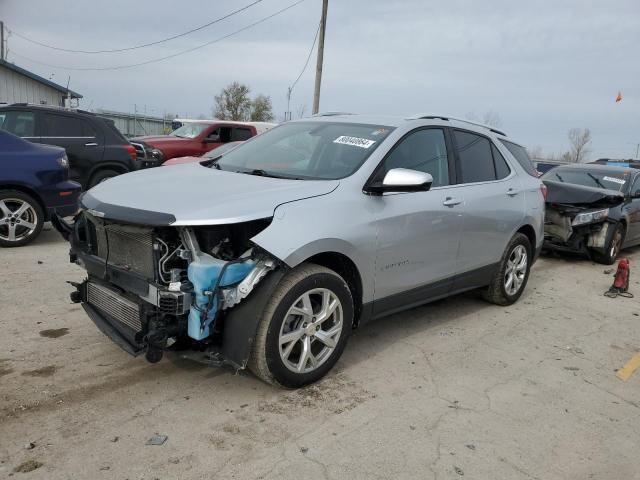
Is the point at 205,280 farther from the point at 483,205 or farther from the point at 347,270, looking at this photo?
the point at 483,205

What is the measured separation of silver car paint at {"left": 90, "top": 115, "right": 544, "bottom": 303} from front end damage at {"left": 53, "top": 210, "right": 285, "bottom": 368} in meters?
0.14

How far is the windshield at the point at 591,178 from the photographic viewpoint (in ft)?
31.0

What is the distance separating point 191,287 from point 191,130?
13.2 metres

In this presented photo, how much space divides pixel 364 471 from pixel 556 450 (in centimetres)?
117

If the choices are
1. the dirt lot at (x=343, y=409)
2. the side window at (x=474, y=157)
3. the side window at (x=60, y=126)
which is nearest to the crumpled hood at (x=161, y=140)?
the side window at (x=60, y=126)

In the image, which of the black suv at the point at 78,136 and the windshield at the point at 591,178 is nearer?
the black suv at the point at 78,136

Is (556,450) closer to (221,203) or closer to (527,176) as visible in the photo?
(221,203)

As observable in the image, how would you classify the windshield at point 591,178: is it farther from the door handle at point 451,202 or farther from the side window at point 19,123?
the side window at point 19,123

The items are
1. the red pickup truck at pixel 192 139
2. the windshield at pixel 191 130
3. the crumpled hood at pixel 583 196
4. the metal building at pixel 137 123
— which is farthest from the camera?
the metal building at pixel 137 123

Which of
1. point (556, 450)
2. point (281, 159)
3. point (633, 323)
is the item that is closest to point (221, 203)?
point (281, 159)

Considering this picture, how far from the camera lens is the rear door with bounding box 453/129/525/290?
15.8 feet

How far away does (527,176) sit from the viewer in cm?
586

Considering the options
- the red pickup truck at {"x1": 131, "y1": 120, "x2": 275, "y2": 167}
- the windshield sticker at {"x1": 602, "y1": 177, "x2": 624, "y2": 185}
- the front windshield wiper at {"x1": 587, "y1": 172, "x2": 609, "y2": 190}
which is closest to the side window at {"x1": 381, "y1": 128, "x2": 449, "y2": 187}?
the front windshield wiper at {"x1": 587, "y1": 172, "x2": 609, "y2": 190}

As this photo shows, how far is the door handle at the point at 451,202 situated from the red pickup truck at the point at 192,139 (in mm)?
9840
